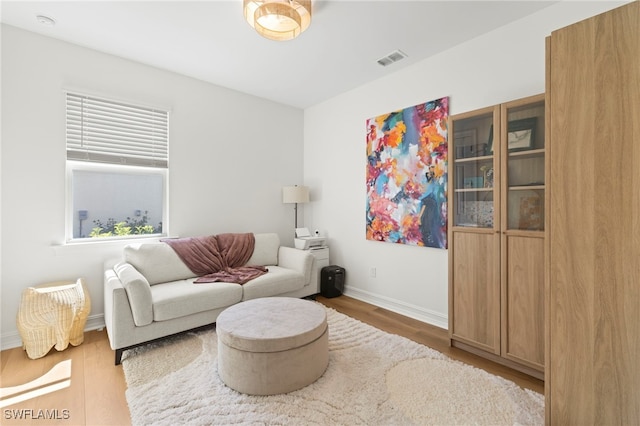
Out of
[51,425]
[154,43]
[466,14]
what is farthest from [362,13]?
[51,425]

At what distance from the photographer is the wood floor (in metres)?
1.63

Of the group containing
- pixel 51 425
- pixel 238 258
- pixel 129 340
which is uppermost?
pixel 238 258

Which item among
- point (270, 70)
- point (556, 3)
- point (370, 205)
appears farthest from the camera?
point (370, 205)

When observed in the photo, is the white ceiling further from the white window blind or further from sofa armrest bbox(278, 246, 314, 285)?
sofa armrest bbox(278, 246, 314, 285)

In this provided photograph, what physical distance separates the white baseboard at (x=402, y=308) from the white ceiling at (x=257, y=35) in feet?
8.57

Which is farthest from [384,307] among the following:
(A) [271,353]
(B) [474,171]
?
(A) [271,353]

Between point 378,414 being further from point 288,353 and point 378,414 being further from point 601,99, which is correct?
point 601,99

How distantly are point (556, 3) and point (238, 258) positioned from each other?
12.0 feet

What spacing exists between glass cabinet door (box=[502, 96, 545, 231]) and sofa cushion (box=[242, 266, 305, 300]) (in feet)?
6.86

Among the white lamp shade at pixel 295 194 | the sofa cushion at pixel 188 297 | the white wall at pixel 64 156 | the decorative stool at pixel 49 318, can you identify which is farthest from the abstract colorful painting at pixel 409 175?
the decorative stool at pixel 49 318

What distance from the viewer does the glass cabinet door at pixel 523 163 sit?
80.4 inches

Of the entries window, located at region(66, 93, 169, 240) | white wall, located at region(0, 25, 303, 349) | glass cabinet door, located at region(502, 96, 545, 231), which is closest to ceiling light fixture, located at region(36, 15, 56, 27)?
white wall, located at region(0, 25, 303, 349)

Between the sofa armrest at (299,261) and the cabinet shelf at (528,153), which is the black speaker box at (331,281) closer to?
the sofa armrest at (299,261)

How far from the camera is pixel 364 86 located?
361cm
